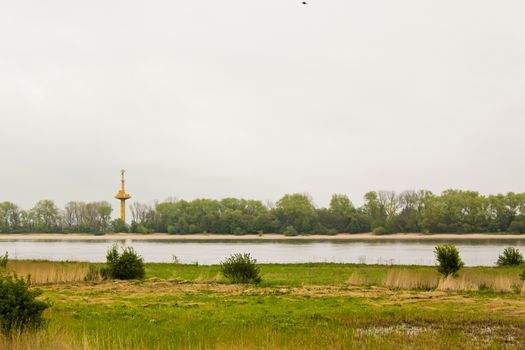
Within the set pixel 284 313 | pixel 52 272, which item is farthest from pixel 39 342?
pixel 52 272

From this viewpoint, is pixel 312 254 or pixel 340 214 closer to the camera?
pixel 312 254

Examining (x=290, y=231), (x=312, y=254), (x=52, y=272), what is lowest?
(x=312, y=254)

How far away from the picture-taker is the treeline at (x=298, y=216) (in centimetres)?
12488

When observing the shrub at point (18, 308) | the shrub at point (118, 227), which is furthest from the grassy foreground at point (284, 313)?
the shrub at point (118, 227)

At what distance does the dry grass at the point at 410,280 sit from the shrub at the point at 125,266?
12.7 meters

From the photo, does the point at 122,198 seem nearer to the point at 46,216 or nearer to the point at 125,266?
the point at 46,216

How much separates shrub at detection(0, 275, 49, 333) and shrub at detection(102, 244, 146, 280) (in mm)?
17444

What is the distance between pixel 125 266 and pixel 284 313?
14.8 metres

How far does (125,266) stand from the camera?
97.1 ft

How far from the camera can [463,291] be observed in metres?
23.8

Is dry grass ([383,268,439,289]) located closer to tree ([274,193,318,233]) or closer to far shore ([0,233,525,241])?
far shore ([0,233,525,241])

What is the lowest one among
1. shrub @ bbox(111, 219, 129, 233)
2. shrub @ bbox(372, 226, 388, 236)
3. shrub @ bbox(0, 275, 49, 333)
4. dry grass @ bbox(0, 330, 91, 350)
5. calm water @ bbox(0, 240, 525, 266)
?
calm water @ bbox(0, 240, 525, 266)

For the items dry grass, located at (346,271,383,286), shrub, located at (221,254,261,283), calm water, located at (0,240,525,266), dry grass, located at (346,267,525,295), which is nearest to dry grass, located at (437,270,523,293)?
dry grass, located at (346,267,525,295)

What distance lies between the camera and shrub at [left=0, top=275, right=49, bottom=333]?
38.1 feet
